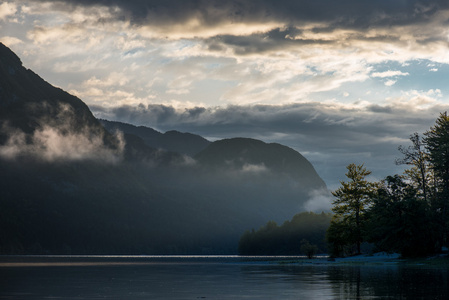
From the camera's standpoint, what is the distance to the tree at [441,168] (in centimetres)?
8962

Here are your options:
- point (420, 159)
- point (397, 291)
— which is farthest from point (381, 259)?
point (397, 291)

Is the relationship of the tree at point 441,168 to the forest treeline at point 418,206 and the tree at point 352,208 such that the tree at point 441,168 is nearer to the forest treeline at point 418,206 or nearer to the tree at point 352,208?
the forest treeline at point 418,206

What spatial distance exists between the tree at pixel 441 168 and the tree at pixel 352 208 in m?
22.0

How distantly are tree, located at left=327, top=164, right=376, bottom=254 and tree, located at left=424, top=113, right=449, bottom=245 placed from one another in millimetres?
21983

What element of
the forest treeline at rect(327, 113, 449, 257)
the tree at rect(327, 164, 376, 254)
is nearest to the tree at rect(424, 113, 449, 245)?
the forest treeline at rect(327, 113, 449, 257)

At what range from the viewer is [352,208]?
119 meters

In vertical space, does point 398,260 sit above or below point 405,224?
below

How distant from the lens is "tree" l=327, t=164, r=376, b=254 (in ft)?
384

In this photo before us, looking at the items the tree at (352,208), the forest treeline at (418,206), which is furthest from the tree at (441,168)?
the tree at (352,208)

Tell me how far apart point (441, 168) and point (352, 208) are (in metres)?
30.0

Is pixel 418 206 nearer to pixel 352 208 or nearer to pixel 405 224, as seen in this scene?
pixel 405 224

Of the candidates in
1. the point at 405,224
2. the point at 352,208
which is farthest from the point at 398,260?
the point at 352,208

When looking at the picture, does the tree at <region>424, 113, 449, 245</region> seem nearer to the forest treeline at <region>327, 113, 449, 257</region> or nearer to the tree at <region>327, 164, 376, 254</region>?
the forest treeline at <region>327, 113, 449, 257</region>

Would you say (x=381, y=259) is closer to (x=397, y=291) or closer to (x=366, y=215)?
(x=366, y=215)
